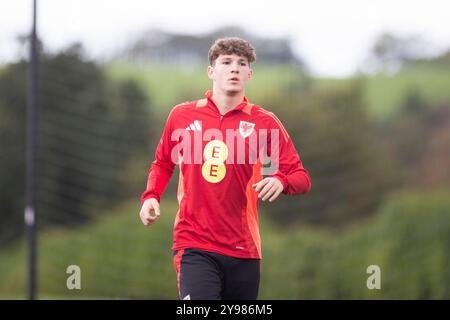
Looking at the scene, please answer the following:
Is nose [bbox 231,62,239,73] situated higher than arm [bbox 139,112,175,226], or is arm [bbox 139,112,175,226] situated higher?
nose [bbox 231,62,239,73]

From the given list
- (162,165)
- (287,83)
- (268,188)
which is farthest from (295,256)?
(268,188)

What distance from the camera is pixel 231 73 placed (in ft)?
Answer: 14.0

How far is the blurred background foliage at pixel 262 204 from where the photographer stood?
36.7ft

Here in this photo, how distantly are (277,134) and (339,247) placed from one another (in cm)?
735

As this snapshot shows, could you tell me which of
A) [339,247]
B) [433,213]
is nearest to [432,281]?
[433,213]

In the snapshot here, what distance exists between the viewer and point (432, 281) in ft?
33.7

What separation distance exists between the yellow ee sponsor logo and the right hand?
265 millimetres

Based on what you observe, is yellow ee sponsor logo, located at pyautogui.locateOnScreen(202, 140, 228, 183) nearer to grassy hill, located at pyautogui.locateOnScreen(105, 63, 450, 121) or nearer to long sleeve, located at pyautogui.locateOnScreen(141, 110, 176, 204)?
long sleeve, located at pyautogui.locateOnScreen(141, 110, 176, 204)

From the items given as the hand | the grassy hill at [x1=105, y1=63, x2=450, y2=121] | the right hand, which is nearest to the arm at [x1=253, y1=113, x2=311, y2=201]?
the hand

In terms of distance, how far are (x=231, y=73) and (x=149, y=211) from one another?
2.43 ft

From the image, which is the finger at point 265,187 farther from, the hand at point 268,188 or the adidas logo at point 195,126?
the adidas logo at point 195,126

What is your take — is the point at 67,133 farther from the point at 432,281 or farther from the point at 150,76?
the point at 432,281

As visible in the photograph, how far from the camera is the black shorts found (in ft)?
13.4

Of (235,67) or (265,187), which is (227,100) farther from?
(265,187)
